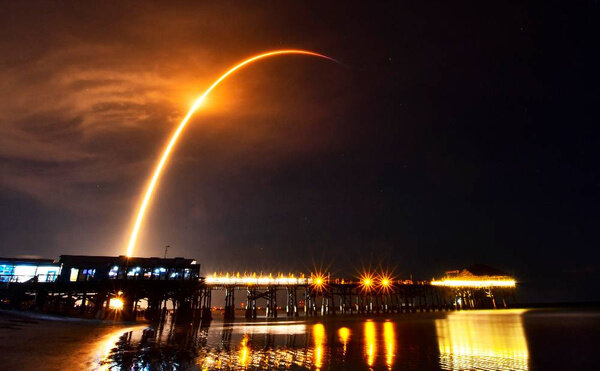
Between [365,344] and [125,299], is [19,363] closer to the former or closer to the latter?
[365,344]

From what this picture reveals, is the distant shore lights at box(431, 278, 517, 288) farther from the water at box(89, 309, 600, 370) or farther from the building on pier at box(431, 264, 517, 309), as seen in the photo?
the water at box(89, 309, 600, 370)

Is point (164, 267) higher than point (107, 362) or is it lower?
higher

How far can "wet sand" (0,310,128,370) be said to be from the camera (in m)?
16.8

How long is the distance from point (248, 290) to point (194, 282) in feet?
79.8

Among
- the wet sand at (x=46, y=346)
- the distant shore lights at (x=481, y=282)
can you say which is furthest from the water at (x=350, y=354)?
the distant shore lights at (x=481, y=282)

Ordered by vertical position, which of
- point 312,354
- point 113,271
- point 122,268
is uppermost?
point 122,268

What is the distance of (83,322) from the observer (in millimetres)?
37906

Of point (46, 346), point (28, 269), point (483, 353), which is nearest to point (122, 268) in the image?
point (28, 269)

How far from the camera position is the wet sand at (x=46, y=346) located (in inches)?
661

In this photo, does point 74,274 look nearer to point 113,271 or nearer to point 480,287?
point 113,271

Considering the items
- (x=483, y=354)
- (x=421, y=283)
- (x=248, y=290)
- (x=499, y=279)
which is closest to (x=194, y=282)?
(x=248, y=290)

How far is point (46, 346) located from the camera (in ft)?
71.7

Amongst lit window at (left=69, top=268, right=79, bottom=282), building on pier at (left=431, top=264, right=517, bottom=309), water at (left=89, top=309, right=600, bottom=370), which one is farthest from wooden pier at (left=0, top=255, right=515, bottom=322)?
building on pier at (left=431, top=264, right=517, bottom=309)

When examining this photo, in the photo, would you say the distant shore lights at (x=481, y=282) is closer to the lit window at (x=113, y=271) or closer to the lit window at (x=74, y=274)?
the lit window at (x=113, y=271)
